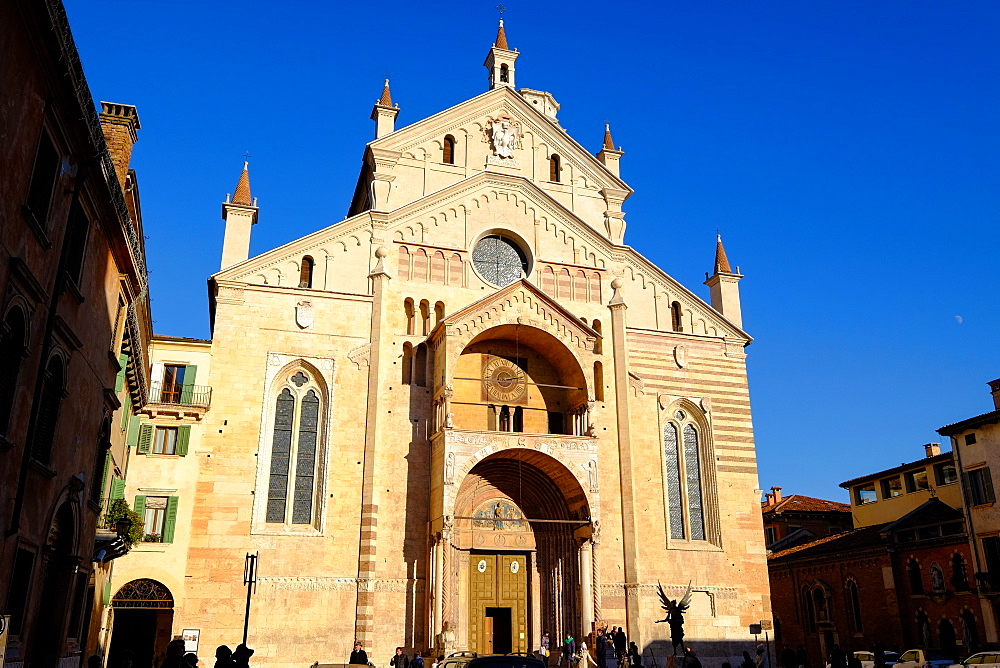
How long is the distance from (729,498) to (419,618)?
11996 mm

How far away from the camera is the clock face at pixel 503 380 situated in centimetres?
2881

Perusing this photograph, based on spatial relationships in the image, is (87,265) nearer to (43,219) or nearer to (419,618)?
(43,219)

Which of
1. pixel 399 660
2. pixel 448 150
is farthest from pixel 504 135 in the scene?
pixel 399 660

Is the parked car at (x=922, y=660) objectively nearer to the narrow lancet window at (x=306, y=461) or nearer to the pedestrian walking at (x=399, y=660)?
the pedestrian walking at (x=399, y=660)

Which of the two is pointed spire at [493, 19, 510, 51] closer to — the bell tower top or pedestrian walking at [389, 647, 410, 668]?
the bell tower top

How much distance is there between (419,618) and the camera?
2509 cm

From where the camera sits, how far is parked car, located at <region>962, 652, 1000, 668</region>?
2269 centimetres

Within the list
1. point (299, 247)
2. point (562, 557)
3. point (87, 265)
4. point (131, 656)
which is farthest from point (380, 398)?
point (131, 656)

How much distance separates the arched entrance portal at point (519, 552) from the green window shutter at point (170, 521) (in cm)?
854

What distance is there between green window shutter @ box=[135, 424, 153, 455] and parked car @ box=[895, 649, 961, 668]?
24684mm

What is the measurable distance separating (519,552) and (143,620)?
1466cm

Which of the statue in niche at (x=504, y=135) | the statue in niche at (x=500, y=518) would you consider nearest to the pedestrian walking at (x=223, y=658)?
the statue in niche at (x=500, y=518)

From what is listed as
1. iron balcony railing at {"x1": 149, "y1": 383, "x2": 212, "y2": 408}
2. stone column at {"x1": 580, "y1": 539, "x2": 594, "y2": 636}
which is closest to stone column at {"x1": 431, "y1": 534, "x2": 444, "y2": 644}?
stone column at {"x1": 580, "y1": 539, "x2": 594, "y2": 636}

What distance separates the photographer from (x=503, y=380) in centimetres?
2908
